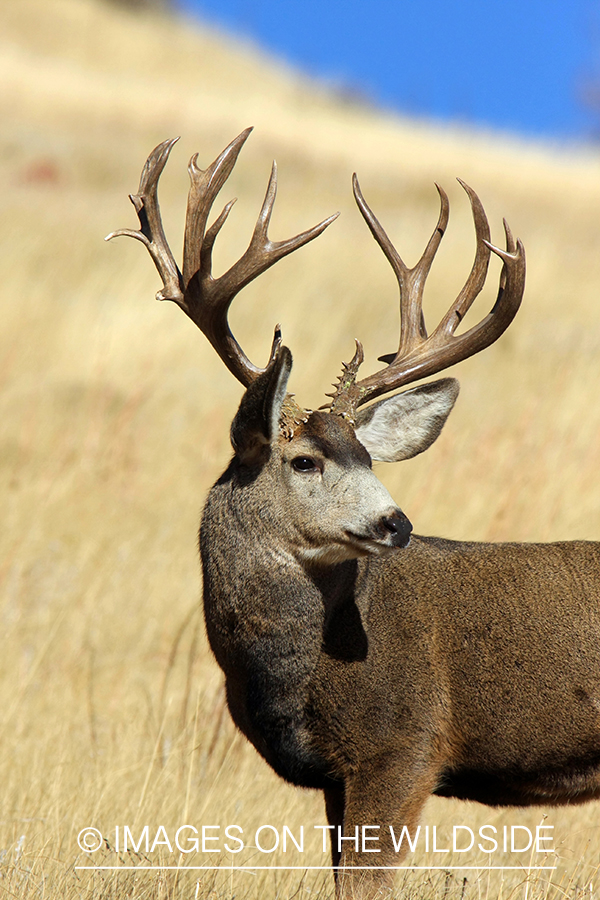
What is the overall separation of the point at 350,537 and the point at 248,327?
21.6 ft

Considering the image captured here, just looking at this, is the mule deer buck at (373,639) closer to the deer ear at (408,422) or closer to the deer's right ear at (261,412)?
the deer's right ear at (261,412)

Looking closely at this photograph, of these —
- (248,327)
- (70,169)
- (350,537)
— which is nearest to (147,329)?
(248,327)

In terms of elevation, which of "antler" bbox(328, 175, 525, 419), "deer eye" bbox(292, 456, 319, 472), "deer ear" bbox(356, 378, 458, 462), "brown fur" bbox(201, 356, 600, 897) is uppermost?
"antler" bbox(328, 175, 525, 419)

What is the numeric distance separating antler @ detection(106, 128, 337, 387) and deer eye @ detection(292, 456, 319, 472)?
56 cm

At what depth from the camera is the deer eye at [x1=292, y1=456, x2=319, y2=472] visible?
3.43 m

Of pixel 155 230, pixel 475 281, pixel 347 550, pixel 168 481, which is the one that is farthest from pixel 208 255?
pixel 168 481

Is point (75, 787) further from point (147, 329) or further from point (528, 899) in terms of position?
point (147, 329)

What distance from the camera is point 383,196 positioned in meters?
18.3

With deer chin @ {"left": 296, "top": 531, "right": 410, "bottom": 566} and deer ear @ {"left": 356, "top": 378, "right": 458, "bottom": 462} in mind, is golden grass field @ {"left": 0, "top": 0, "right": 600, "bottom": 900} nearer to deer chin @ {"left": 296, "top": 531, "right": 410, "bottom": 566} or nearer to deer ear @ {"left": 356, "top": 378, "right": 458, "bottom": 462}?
deer chin @ {"left": 296, "top": 531, "right": 410, "bottom": 566}

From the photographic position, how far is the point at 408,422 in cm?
390

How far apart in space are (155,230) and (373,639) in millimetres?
1916

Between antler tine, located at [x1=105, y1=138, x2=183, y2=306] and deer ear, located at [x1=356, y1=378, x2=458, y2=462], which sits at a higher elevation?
antler tine, located at [x1=105, y1=138, x2=183, y2=306]

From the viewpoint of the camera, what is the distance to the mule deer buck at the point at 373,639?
3.18m

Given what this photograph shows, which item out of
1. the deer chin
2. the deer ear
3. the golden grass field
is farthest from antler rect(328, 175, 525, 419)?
the golden grass field
